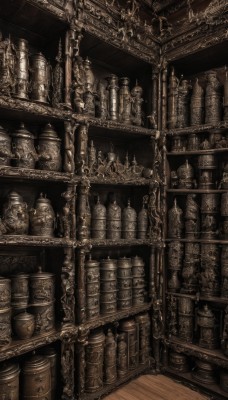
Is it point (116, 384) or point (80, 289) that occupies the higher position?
point (80, 289)

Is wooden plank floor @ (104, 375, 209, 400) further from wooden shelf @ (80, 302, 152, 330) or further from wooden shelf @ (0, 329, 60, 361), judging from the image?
wooden shelf @ (0, 329, 60, 361)

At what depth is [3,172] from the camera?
80.0 inches

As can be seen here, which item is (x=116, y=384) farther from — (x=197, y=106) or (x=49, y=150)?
(x=197, y=106)

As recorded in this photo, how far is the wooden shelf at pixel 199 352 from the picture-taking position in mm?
2639

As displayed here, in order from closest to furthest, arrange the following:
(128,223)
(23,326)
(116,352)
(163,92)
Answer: (23,326) → (116,352) → (128,223) → (163,92)

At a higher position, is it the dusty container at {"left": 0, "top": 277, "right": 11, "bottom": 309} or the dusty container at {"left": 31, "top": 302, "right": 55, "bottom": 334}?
the dusty container at {"left": 0, "top": 277, "right": 11, "bottom": 309}

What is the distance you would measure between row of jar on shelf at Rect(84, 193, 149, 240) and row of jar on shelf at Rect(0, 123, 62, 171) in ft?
1.58

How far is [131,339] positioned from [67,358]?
0.72 meters

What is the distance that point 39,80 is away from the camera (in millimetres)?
2291

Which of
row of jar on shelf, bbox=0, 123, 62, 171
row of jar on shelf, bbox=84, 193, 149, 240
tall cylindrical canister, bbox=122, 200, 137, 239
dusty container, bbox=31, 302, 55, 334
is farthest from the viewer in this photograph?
tall cylindrical canister, bbox=122, 200, 137, 239

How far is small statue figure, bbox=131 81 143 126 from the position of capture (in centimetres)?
299

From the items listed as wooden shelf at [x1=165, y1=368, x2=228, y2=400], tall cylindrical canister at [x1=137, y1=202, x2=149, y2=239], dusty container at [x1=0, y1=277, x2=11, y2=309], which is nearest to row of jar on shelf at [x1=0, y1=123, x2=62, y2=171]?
dusty container at [x1=0, y1=277, x2=11, y2=309]

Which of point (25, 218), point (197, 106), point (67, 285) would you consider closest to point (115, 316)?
point (67, 285)

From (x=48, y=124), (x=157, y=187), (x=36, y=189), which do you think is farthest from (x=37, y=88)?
(x=157, y=187)
